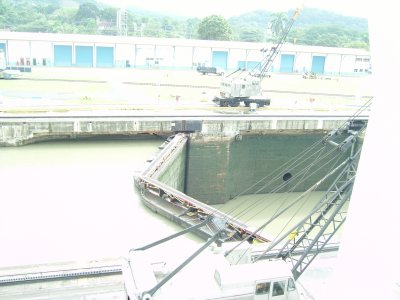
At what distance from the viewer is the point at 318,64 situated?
7162 centimetres

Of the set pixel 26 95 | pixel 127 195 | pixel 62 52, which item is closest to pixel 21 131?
pixel 127 195

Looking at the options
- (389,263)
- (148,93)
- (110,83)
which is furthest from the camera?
(110,83)

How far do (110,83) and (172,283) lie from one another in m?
38.3

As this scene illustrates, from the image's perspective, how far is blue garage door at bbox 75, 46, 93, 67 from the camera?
5906cm

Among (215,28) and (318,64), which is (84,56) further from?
(318,64)

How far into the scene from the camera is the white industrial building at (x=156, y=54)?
185 feet

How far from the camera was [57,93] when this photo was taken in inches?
1506

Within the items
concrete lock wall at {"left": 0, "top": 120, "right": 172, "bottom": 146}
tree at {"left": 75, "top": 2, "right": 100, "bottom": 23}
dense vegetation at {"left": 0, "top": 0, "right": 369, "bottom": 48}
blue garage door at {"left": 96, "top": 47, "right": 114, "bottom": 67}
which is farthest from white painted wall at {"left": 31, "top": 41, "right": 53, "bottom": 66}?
tree at {"left": 75, "top": 2, "right": 100, "bottom": 23}

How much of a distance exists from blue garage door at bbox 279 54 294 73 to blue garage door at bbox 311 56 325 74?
145 inches

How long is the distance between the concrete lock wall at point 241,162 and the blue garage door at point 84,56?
37459mm

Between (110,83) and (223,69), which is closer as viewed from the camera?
(110,83)

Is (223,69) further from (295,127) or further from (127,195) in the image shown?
(127,195)

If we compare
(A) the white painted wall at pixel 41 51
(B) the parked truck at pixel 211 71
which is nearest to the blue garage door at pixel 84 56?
(A) the white painted wall at pixel 41 51

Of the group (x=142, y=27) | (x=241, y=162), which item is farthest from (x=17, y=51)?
(x=142, y=27)
